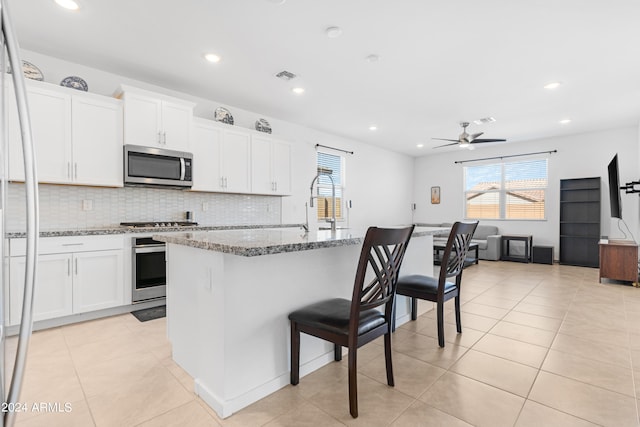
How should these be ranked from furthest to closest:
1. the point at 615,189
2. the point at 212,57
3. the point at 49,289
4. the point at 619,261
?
1. the point at 615,189
2. the point at 619,261
3. the point at 212,57
4. the point at 49,289

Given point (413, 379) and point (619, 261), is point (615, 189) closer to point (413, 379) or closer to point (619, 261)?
point (619, 261)

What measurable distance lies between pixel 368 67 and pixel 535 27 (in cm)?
152

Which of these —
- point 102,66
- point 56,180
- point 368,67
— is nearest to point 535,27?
point 368,67

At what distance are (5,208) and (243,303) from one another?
44.0 inches

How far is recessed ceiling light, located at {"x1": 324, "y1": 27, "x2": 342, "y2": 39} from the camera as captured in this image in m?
2.73

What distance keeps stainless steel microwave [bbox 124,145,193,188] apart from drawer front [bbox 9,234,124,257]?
0.67m

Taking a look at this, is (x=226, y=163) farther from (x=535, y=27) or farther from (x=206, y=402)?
(x=535, y=27)

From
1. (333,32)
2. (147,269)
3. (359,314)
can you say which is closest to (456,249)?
(359,314)

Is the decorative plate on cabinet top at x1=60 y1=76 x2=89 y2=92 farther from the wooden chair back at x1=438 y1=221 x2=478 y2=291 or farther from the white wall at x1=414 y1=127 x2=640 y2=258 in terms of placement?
the white wall at x1=414 y1=127 x2=640 y2=258

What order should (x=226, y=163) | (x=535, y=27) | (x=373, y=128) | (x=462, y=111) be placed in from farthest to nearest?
(x=373, y=128) < (x=462, y=111) < (x=226, y=163) < (x=535, y=27)

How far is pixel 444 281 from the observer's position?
2.45 m


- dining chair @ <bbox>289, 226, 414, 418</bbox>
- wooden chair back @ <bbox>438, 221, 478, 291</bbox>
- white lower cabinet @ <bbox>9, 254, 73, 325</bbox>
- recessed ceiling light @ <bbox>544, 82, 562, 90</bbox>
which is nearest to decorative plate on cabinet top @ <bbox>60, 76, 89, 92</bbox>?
white lower cabinet @ <bbox>9, 254, 73, 325</bbox>

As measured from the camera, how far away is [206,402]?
5.76 feet

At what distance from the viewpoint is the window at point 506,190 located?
7.07m
